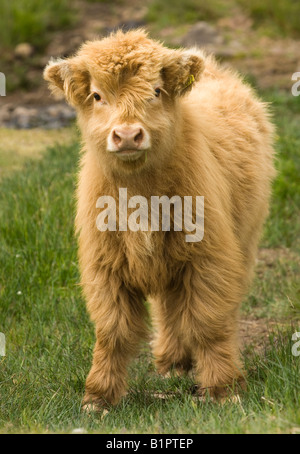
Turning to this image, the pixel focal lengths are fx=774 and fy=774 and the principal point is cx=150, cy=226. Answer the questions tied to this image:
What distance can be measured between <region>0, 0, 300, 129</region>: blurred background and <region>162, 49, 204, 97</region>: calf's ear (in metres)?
6.47

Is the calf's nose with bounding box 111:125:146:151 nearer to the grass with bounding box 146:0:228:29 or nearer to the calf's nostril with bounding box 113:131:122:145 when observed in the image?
the calf's nostril with bounding box 113:131:122:145

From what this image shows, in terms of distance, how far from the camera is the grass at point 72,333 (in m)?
4.06

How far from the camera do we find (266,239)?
7629 mm

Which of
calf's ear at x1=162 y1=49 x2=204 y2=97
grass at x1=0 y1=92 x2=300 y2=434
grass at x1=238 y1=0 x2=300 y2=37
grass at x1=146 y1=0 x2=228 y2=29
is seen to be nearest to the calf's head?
calf's ear at x1=162 y1=49 x2=204 y2=97

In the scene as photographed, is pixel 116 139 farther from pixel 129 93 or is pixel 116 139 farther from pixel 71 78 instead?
pixel 71 78

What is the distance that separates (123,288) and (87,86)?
1225 millimetres

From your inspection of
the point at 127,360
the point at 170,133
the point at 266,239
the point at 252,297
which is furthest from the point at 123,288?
the point at 266,239

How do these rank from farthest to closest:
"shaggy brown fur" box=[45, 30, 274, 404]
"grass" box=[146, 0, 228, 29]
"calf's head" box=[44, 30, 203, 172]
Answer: "grass" box=[146, 0, 228, 29]
"shaggy brown fur" box=[45, 30, 274, 404]
"calf's head" box=[44, 30, 203, 172]

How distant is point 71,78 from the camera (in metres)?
4.54

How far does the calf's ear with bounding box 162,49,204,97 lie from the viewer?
4.43m

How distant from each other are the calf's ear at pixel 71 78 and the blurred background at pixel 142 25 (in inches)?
246

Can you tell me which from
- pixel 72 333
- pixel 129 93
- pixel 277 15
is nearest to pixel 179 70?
pixel 129 93

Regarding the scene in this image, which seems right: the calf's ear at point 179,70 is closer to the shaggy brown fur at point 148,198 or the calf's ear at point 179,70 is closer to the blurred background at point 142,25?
the shaggy brown fur at point 148,198

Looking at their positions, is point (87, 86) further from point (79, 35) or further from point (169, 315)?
point (79, 35)
